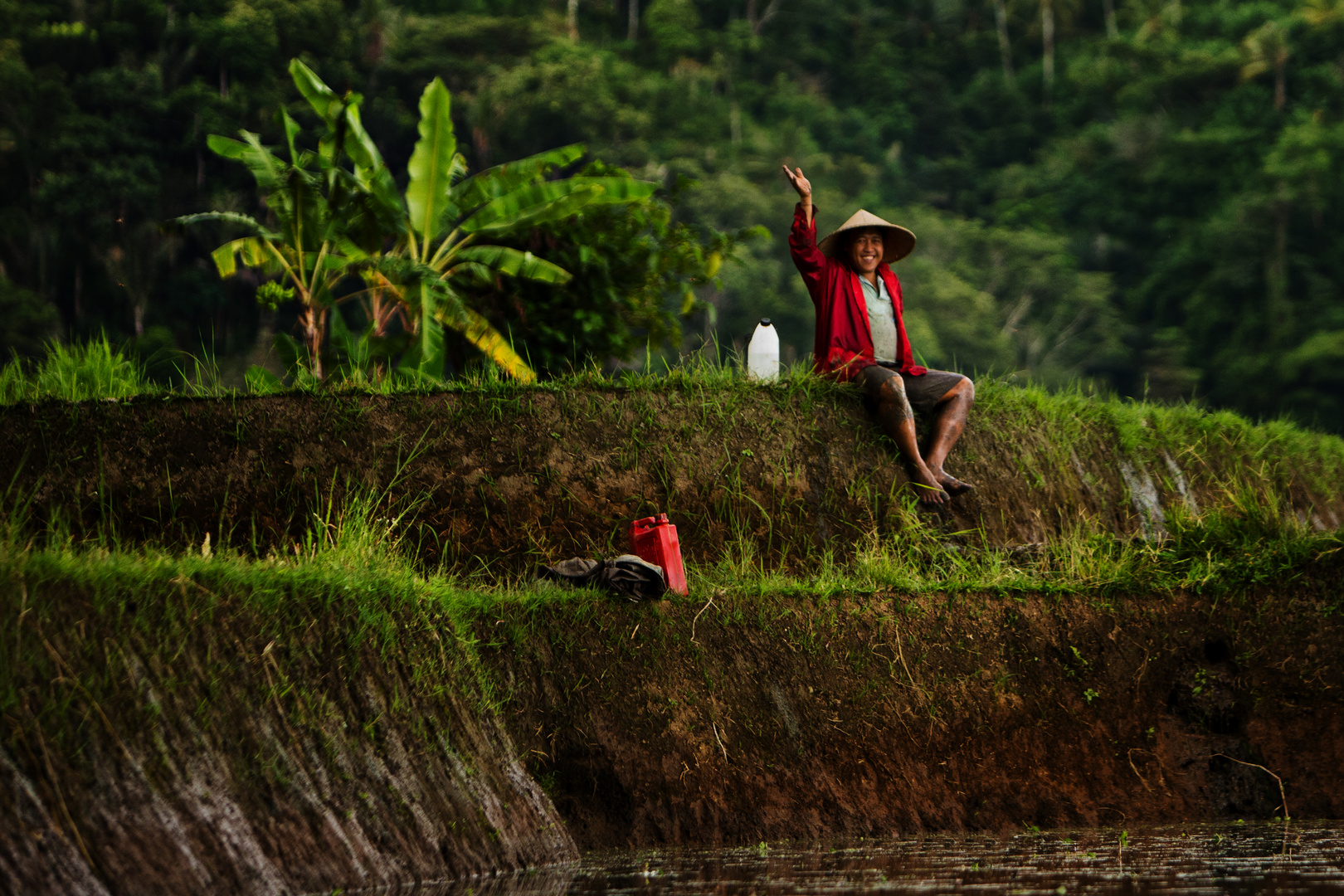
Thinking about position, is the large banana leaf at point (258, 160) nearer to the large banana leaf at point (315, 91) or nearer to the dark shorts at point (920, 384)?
the large banana leaf at point (315, 91)

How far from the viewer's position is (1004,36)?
5638 centimetres

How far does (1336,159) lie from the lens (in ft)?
135

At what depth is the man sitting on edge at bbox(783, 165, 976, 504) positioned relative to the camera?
25.9 feet

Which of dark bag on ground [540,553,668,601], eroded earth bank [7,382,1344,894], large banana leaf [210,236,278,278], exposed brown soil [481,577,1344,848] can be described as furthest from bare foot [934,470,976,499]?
large banana leaf [210,236,278,278]

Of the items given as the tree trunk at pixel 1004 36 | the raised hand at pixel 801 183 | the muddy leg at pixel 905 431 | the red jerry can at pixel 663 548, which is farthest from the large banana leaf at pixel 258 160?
the tree trunk at pixel 1004 36

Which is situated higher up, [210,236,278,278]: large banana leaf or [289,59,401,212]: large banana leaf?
[289,59,401,212]: large banana leaf

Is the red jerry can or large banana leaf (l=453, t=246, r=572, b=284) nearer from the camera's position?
the red jerry can

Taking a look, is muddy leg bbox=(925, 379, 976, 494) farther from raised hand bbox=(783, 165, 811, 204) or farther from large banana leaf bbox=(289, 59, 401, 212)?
large banana leaf bbox=(289, 59, 401, 212)

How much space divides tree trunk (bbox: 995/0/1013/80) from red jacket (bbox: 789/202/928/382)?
50302 millimetres

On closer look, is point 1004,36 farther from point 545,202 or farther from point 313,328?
point 313,328

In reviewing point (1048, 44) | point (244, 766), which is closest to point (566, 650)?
point (244, 766)

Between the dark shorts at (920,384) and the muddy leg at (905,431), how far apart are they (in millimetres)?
104

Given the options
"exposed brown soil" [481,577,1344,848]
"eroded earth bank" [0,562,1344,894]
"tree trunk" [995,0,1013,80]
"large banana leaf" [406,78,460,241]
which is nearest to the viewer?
"eroded earth bank" [0,562,1344,894]

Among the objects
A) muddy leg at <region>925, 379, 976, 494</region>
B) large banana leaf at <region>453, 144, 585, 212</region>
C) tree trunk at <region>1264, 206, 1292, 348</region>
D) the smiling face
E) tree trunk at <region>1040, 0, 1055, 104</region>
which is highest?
Answer: tree trunk at <region>1040, 0, 1055, 104</region>
